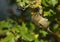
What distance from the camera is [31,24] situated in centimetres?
168

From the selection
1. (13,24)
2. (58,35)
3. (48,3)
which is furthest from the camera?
(58,35)

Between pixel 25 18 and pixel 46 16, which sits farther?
pixel 25 18

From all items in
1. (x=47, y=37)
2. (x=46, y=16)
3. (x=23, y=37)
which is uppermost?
(x=46, y=16)

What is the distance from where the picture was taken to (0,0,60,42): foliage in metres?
1.48

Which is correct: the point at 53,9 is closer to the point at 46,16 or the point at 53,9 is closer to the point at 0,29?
the point at 46,16

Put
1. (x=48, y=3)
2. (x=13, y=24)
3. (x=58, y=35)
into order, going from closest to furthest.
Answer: (x=48, y=3) → (x=13, y=24) → (x=58, y=35)

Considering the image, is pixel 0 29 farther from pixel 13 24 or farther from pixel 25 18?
pixel 25 18

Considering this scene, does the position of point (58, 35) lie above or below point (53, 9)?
below

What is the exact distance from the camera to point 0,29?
5.37ft

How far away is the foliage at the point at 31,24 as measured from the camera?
1476 mm

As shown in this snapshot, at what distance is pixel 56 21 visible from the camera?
1.68m

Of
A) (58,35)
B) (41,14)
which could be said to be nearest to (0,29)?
(41,14)

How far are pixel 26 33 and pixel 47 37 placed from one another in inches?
12.3

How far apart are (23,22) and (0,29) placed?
186mm
